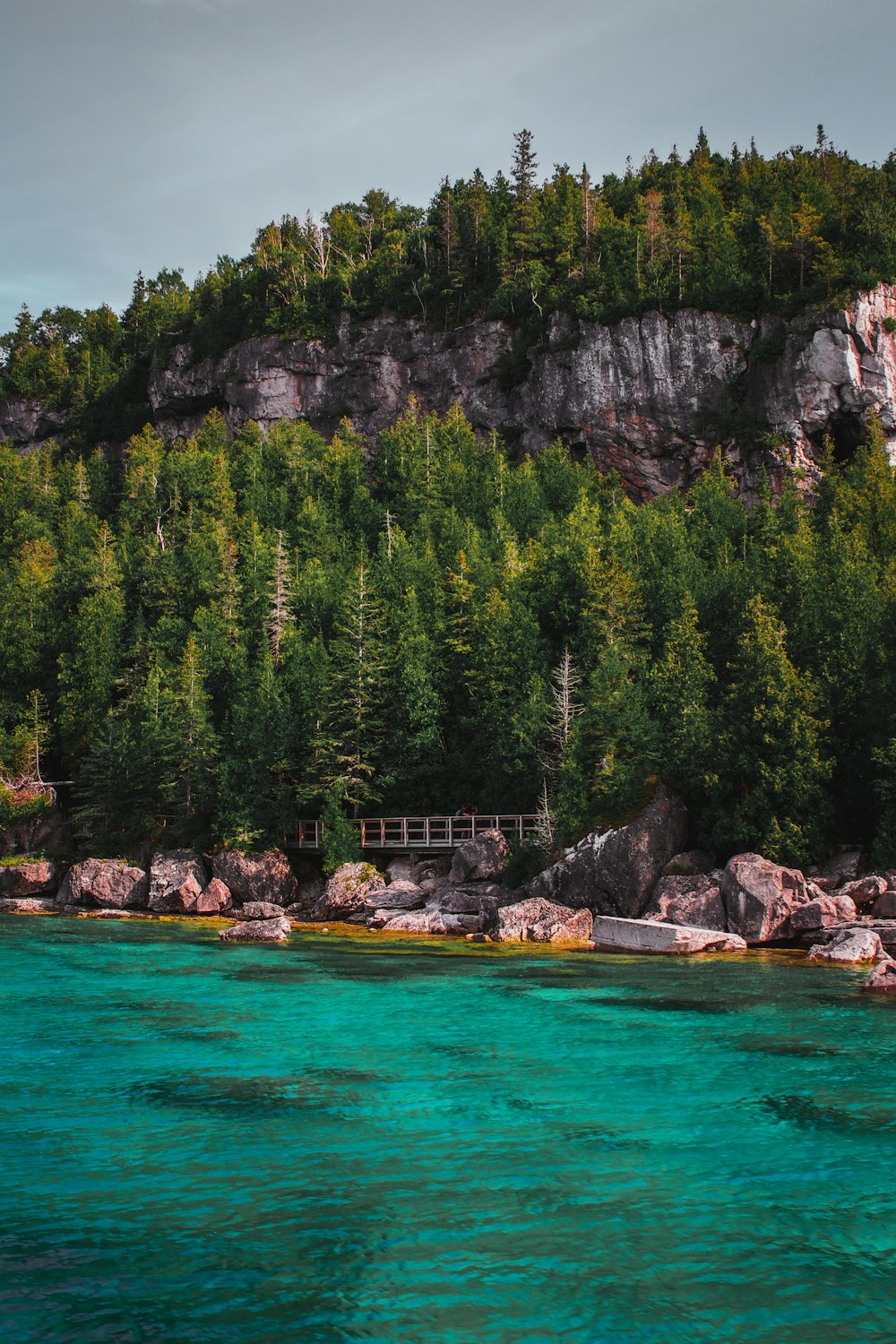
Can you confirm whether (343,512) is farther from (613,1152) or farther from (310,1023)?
(613,1152)

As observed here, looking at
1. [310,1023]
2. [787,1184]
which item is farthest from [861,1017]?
[310,1023]

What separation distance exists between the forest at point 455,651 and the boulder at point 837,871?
2.33 feet

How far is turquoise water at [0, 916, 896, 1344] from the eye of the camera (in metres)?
9.72

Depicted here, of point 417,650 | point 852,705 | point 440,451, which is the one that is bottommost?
point 852,705

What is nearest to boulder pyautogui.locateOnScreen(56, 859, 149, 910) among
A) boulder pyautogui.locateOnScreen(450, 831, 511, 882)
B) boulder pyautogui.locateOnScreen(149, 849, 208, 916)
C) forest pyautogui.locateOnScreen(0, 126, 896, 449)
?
boulder pyautogui.locateOnScreen(149, 849, 208, 916)

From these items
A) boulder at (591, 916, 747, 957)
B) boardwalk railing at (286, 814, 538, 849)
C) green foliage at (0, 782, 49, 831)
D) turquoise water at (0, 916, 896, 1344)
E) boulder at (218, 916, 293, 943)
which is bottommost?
boulder at (218, 916, 293, 943)

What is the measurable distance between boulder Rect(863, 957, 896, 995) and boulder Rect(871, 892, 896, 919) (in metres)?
8.73

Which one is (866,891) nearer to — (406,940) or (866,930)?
(866,930)

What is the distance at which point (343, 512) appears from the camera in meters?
95.7

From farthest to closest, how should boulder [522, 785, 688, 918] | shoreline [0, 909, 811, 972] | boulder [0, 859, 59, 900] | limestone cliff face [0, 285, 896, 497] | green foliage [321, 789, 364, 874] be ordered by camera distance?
limestone cliff face [0, 285, 896, 497] → boulder [0, 859, 59, 900] → green foliage [321, 789, 364, 874] → boulder [522, 785, 688, 918] → shoreline [0, 909, 811, 972]

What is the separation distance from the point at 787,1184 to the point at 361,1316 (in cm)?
602

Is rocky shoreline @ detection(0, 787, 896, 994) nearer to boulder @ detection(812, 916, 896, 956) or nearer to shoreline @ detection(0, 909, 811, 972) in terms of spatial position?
boulder @ detection(812, 916, 896, 956)

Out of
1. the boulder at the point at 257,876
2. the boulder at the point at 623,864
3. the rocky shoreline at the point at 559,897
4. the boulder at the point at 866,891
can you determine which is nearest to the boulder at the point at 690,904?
the rocky shoreline at the point at 559,897

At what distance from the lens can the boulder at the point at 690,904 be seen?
115 ft
